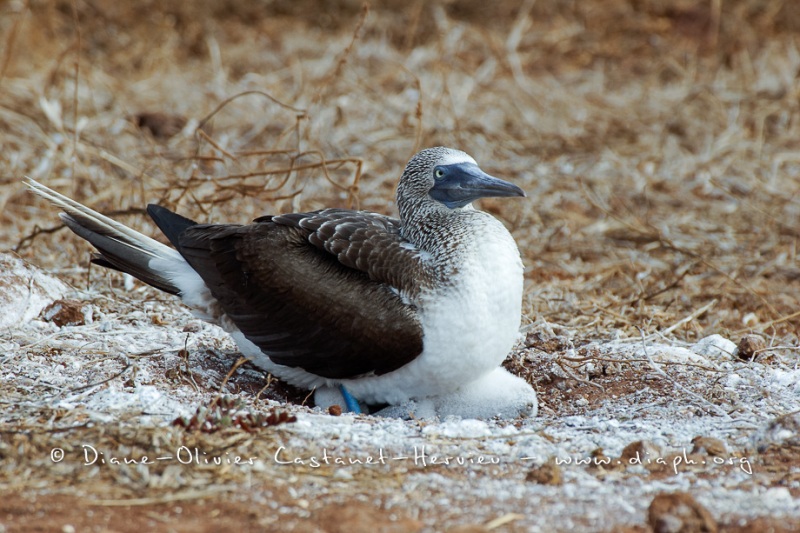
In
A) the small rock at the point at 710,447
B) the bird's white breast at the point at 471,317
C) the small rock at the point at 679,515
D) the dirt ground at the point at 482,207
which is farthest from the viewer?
the bird's white breast at the point at 471,317

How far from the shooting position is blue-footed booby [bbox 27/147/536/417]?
13.7ft

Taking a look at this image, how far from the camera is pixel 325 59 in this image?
10367 millimetres

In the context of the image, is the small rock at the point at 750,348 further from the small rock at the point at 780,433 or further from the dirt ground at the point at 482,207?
the small rock at the point at 780,433

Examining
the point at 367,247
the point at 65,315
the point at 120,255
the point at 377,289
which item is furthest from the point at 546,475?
the point at 65,315

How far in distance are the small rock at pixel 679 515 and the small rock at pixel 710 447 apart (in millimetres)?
609

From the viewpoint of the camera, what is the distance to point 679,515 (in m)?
2.99

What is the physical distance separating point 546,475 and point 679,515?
508mm

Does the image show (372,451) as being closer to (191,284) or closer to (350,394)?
(350,394)

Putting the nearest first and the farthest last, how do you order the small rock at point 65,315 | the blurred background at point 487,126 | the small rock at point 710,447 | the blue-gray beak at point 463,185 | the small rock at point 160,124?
the small rock at point 710,447
the blue-gray beak at point 463,185
the small rock at point 65,315
the blurred background at point 487,126
the small rock at point 160,124

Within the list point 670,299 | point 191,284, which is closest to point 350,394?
point 191,284

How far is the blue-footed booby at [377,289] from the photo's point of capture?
4.17 metres

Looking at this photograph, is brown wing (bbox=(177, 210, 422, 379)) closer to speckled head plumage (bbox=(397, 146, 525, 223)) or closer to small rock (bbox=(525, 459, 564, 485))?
speckled head plumage (bbox=(397, 146, 525, 223))

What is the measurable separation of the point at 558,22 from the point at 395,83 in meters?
2.83

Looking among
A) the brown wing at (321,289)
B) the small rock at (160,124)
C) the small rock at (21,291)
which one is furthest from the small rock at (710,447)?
the small rock at (160,124)
